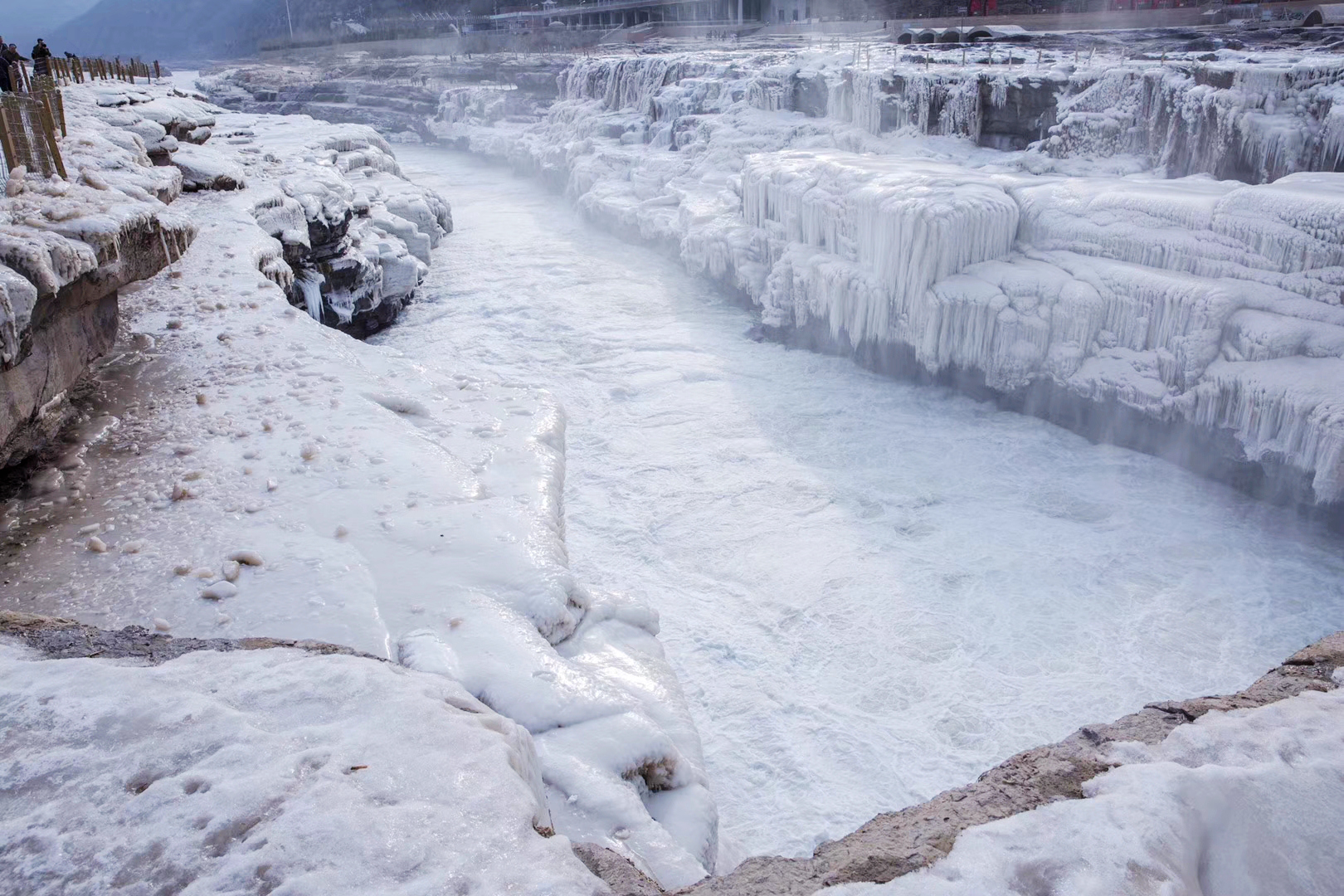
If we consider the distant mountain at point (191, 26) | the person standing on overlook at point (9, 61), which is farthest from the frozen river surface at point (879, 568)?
the distant mountain at point (191, 26)

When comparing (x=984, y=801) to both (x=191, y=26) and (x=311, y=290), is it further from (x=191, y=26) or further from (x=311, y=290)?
(x=191, y=26)

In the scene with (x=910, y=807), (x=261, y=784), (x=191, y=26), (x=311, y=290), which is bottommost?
(x=910, y=807)

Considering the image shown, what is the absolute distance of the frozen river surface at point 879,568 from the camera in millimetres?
5156

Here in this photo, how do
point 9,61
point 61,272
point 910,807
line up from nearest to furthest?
point 910,807
point 61,272
point 9,61

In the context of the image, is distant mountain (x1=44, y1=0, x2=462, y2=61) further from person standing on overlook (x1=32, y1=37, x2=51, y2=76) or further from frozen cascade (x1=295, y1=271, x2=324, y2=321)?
frozen cascade (x1=295, y1=271, x2=324, y2=321)

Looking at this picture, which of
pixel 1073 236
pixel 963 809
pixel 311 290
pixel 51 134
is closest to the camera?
pixel 963 809

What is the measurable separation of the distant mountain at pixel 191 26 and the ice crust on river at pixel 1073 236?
64.6 m

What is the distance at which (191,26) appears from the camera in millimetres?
93438

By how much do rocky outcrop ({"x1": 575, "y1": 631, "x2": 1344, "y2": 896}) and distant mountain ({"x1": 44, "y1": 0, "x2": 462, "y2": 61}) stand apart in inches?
2966

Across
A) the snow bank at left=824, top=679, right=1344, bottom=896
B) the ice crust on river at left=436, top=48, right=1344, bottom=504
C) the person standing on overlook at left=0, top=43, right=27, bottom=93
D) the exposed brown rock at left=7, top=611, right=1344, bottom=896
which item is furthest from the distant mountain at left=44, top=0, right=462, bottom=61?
the snow bank at left=824, top=679, right=1344, bottom=896

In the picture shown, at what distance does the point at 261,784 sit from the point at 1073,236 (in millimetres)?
8740

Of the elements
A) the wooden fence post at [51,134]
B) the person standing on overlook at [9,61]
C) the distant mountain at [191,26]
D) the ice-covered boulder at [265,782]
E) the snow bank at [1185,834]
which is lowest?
the snow bank at [1185,834]

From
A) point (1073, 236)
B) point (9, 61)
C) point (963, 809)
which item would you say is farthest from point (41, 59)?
point (963, 809)

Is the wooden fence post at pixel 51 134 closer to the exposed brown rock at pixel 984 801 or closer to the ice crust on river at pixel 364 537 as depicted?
the ice crust on river at pixel 364 537
